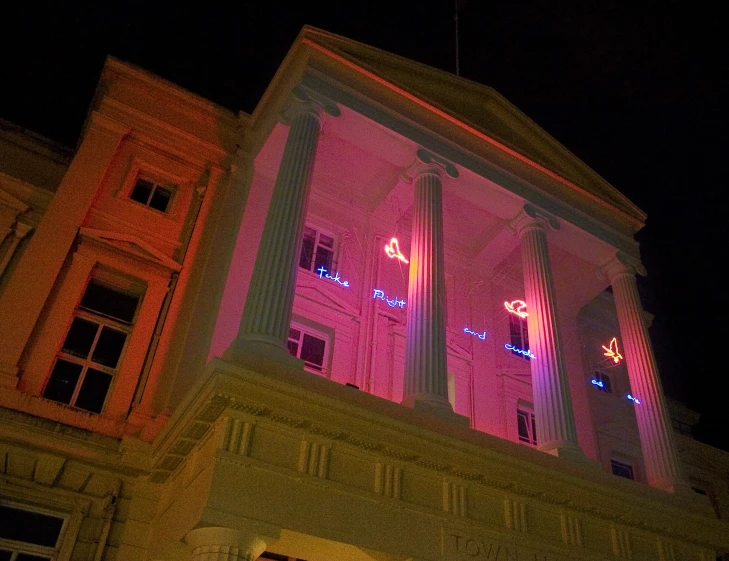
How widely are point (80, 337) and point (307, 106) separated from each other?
702 cm

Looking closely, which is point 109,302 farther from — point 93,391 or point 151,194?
point 151,194

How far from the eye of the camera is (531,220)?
16.6m

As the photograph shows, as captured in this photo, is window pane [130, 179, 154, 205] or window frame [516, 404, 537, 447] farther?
window frame [516, 404, 537, 447]

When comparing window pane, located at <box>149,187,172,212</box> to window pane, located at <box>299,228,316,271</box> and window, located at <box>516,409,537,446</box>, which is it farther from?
window, located at <box>516,409,537,446</box>

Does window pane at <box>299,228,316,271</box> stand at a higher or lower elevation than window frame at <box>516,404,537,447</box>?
higher

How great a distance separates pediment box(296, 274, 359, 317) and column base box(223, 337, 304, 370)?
15.4 ft

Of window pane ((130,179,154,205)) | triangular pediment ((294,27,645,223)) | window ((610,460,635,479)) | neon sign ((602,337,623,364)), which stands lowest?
window ((610,460,635,479))

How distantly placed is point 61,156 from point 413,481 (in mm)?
11701

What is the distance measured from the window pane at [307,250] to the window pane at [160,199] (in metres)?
3.55

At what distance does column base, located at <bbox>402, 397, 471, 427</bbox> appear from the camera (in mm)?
11430

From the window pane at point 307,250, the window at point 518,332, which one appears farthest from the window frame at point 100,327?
the window at point 518,332

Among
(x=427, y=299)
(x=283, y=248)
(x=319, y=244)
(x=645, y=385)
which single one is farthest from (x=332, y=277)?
(x=645, y=385)

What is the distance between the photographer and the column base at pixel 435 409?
37.5 ft

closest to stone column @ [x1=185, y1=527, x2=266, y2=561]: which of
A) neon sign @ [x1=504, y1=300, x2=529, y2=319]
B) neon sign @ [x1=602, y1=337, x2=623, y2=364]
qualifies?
neon sign @ [x1=504, y1=300, x2=529, y2=319]
